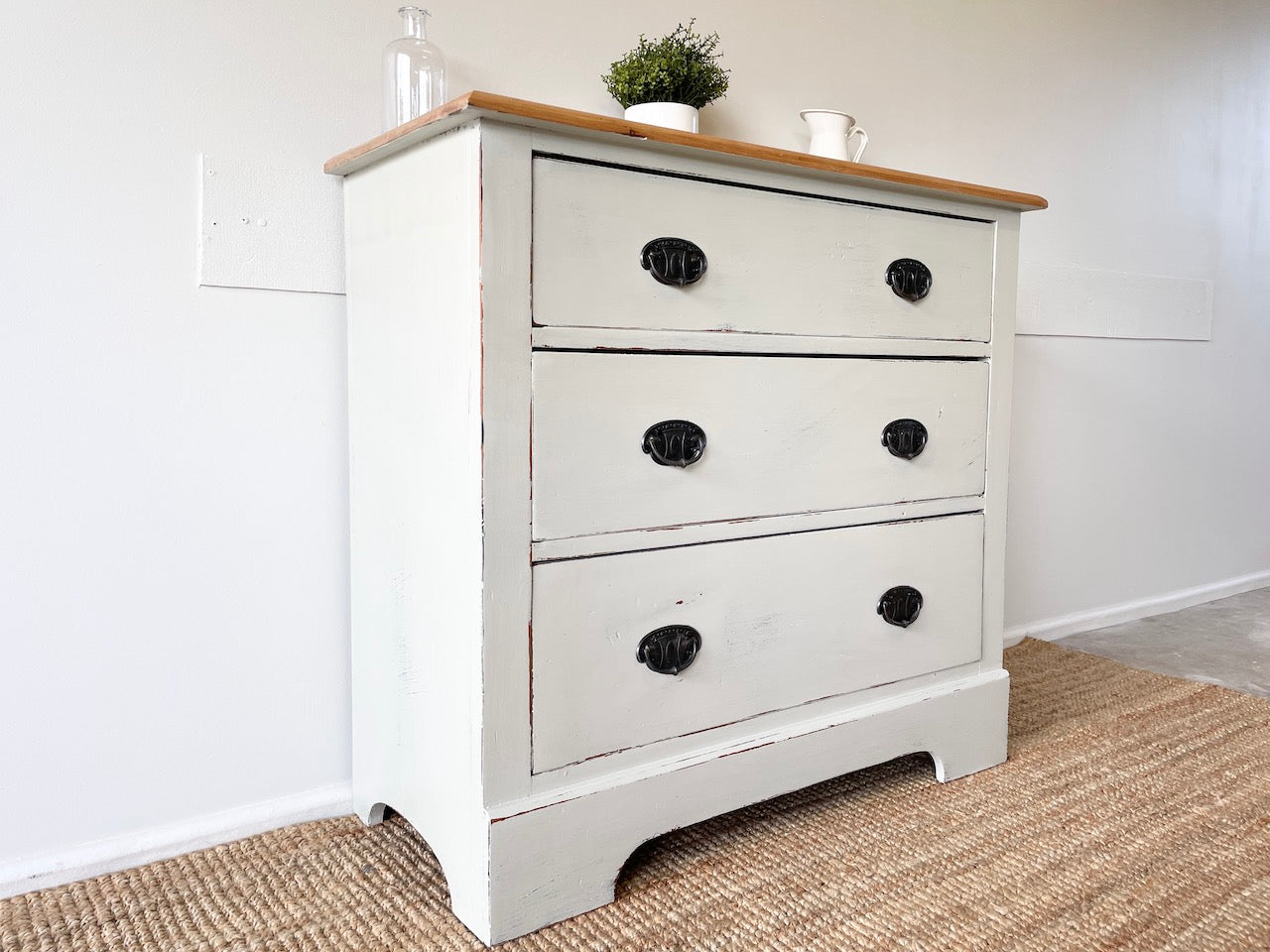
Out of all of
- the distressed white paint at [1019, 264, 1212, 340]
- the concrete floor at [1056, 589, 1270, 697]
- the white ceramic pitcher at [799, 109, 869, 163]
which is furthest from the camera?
the distressed white paint at [1019, 264, 1212, 340]

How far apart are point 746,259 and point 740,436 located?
24cm

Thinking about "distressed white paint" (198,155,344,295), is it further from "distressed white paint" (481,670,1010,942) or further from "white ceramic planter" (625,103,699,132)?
"distressed white paint" (481,670,1010,942)

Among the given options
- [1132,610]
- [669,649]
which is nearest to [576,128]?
[669,649]

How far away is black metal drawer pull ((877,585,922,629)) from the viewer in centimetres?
149

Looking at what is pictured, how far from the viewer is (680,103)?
1.59 metres

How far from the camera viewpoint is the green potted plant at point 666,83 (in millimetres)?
1557

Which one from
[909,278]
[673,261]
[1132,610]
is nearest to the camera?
[673,261]

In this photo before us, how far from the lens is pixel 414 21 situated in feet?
4.58

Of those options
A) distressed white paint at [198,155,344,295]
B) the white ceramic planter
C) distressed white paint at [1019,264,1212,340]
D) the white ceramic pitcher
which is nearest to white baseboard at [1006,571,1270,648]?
distressed white paint at [1019,264,1212,340]

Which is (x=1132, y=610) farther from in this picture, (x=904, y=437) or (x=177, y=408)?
(x=177, y=408)

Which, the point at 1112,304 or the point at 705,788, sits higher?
the point at 1112,304

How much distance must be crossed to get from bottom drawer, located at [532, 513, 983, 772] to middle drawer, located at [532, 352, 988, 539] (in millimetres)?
57

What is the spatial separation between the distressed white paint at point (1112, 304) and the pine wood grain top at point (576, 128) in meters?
0.95

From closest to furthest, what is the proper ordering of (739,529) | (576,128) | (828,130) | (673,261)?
1. (576,128)
2. (673,261)
3. (739,529)
4. (828,130)
